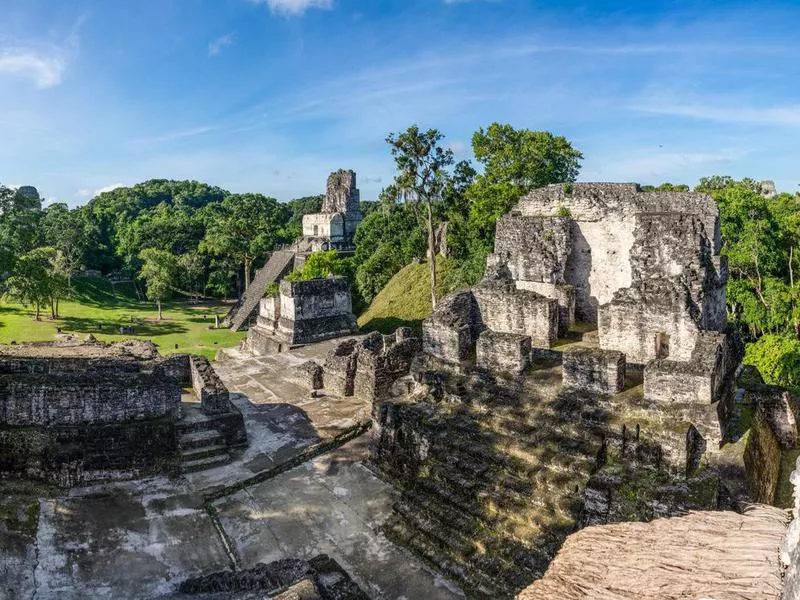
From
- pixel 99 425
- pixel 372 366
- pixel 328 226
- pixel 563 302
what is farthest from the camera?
pixel 328 226

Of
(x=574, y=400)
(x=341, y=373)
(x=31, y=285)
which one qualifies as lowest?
(x=341, y=373)

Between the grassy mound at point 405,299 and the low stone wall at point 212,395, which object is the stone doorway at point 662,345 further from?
the grassy mound at point 405,299

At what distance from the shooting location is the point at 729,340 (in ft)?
32.0

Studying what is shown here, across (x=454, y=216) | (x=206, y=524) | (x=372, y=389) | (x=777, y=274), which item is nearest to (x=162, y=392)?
(x=206, y=524)

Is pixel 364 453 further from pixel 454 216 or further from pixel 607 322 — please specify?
pixel 454 216

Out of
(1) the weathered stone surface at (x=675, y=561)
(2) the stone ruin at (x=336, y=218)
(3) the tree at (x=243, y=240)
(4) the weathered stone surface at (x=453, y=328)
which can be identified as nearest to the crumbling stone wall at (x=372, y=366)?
(4) the weathered stone surface at (x=453, y=328)

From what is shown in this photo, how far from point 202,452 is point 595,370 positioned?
7.40 metres

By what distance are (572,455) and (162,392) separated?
747 centimetres

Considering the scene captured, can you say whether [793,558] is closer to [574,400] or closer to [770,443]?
[574,400]

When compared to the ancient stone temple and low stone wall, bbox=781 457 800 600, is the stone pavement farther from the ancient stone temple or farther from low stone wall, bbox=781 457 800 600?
the ancient stone temple

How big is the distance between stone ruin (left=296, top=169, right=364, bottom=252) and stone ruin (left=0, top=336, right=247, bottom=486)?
104 feet

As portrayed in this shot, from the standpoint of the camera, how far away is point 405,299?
2662cm

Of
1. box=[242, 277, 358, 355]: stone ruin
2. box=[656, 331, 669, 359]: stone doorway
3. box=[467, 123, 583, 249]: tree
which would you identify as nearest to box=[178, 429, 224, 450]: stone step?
box=[656, 331, 669, 359]: stone doorway

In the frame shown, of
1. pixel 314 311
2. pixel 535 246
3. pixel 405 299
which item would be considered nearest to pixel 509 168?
pixel 405 299
